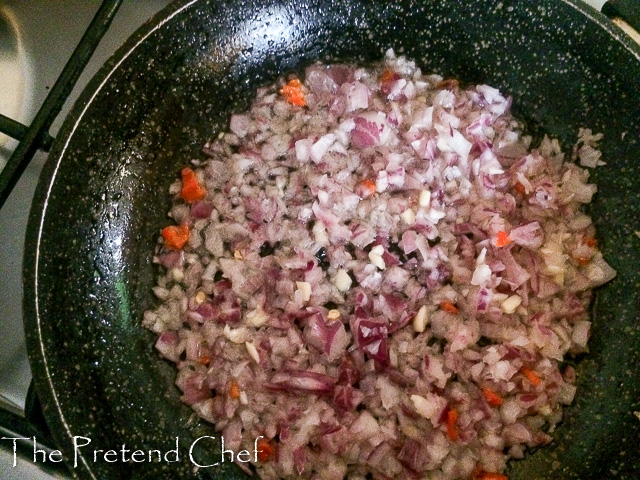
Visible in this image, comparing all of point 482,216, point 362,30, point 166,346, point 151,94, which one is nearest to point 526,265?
point 482,216

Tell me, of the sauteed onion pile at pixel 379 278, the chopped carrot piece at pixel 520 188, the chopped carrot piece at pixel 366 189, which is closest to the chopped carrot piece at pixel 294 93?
the sauteed onion pile at pixel 379 278

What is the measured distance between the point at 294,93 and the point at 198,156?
1.07ft

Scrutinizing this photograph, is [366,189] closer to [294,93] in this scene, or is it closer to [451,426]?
[294,93]

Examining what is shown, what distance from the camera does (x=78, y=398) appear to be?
43.9 inches

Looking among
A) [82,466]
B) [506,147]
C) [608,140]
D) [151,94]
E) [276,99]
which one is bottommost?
[82,466]

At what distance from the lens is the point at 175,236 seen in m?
1.34

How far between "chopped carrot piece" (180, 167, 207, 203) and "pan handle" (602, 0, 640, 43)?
47.0 inches

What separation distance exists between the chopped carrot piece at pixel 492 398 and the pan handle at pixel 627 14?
1008 millimetres

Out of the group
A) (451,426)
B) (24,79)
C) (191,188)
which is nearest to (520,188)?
(451,426)

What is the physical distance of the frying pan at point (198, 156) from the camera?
1.14 metres

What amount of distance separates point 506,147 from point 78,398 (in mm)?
1257

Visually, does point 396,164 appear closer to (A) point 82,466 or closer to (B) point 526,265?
(B) point 526,265

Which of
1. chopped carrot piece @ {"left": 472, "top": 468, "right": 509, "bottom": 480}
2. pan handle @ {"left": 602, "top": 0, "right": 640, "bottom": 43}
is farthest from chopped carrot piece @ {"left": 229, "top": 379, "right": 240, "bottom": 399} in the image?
pan handle @ {"left": 602, "top": 0, "right": 640, "bottom": 43}

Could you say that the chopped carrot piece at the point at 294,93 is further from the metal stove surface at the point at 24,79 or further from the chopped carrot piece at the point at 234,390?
the chopped carrot piece at the point at 234,390
